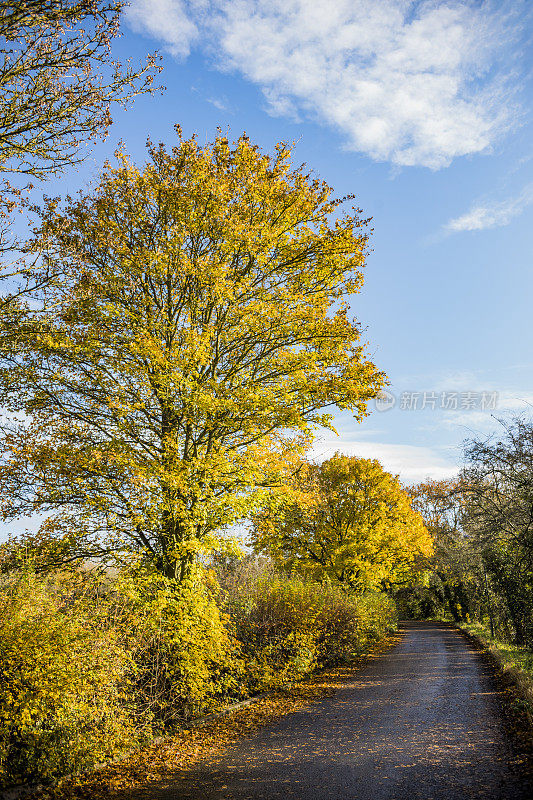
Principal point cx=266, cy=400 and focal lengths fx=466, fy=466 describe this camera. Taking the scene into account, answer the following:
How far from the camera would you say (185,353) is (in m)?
9.64

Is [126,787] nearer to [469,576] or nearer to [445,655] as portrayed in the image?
[445,655]

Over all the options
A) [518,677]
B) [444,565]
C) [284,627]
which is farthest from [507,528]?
[444,565]

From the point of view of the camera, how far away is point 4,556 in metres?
9.14

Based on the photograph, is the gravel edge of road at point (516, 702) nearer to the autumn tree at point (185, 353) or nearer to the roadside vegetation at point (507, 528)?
the roadside vegetation at point (507, 528)

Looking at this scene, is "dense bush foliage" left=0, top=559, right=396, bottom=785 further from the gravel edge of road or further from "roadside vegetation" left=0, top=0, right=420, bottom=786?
the gravel edge of road

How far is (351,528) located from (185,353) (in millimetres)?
15710

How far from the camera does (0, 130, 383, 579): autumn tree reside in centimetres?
933

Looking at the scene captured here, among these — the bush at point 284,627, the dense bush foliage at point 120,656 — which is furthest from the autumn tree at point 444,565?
the dense bush foliage at point 120,656

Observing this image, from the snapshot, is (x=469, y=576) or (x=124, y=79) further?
(x=469, y=576)

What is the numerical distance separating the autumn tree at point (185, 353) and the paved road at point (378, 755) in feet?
11.8

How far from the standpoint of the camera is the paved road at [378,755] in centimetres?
544

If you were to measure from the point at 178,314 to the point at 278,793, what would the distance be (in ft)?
30.1

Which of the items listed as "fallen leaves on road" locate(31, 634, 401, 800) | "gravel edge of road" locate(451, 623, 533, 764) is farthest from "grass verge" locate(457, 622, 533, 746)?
"fallen leaves on road" locate(31, 634, 401, 800)

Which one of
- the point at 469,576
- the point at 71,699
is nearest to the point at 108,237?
the point at 71,699
